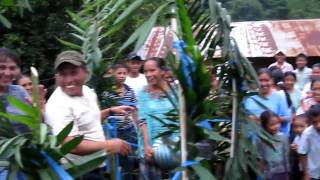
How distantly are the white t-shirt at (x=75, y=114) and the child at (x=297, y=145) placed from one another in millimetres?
2604

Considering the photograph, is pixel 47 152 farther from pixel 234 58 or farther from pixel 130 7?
pixel 234 58

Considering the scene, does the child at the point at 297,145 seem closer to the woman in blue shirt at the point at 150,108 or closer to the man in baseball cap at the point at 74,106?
the woman in blue shirt at the point at 150,108

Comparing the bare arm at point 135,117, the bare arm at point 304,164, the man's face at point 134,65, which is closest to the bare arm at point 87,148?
the bare arm at point 135,117

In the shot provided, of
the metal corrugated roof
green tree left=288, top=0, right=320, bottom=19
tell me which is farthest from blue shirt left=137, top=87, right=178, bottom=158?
green tree left=288, top=0, right=320, bottom=19

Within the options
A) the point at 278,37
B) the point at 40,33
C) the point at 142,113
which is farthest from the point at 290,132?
the point at 278,37

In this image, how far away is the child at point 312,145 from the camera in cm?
496

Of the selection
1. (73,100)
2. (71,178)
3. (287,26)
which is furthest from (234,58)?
(287,26)

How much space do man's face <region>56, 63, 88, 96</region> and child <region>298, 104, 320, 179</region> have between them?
236 centimetres

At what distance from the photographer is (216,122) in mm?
3336

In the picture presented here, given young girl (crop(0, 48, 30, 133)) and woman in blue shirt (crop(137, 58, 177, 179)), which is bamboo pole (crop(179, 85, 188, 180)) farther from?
woman in blue shirt (crop(137, 58, 177, 179))

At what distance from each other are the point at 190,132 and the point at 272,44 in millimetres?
13557

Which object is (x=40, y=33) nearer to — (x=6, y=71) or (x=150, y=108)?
(x=150, y=108)

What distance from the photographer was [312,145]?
16.6 feet

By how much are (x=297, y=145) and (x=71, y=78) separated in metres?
2.80
